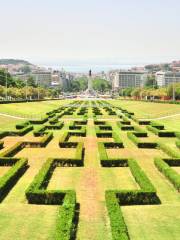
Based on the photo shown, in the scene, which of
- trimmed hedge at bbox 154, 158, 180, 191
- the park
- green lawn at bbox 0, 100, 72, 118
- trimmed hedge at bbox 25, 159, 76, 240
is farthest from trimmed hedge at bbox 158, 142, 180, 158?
green lawn at bbox 0, 100, 72, 118

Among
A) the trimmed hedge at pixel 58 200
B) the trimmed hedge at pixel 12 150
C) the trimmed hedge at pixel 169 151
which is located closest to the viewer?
the trimmed hedge at pixel 58 200

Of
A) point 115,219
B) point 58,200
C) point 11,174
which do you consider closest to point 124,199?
point 58,200

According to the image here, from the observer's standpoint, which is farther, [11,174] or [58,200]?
[11,174]

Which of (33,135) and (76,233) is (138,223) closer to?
(76,233)

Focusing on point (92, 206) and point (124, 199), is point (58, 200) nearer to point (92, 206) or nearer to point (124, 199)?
point (92, 206)

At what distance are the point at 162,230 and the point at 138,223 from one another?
104cm

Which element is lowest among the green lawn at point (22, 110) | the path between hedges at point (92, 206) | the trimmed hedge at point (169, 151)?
the path between hedges at point (92, 206)

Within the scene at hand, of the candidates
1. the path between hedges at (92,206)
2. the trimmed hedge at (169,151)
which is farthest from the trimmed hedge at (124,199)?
the trimmed hedge at (169,151)

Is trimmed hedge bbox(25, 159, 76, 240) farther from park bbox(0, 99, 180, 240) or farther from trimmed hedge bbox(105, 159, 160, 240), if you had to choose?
trimmed hedge bbox(105, 159, 160, 240)

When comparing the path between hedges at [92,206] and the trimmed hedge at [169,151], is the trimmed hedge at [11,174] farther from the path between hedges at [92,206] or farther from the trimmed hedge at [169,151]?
the trimmed hedge at [169,151]

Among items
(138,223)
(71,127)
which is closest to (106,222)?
(138,223)

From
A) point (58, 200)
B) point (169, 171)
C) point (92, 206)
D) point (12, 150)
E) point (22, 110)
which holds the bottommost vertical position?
point (92, 206)

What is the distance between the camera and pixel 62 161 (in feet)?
79.8

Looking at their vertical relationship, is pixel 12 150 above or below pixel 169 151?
above
